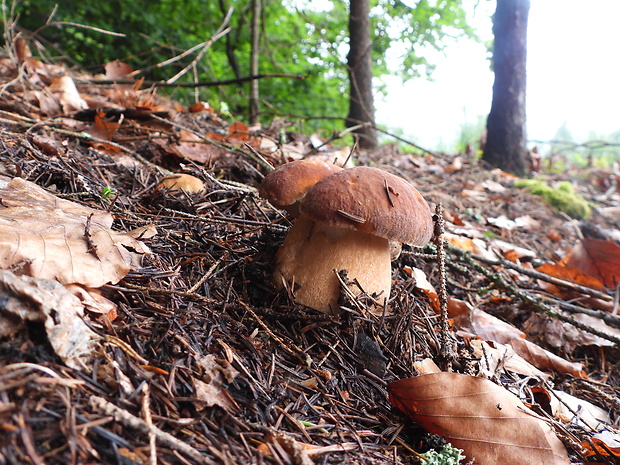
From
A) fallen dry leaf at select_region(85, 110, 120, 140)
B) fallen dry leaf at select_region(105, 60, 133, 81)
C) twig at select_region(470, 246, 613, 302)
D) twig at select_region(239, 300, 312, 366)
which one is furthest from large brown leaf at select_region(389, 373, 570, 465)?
fallen dry leaf at select_region(105, 60, 133, 81)

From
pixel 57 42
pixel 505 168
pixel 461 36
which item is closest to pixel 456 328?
pixel 505 168

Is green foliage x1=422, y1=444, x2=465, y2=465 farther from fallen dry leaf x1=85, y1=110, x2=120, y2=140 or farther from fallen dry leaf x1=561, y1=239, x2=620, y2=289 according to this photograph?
fallen dry leaf x1=85, y1=110, x2=120, y2=140

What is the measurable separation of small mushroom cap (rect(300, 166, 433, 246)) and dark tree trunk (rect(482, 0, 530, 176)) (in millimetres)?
5638

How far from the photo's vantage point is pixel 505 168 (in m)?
6.42

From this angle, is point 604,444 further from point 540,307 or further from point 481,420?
point 540,307

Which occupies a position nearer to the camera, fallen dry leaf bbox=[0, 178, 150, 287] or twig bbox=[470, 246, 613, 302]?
fallen dry leaf bbox=[0, 178, 150, 287]

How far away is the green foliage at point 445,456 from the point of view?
1.25 metres

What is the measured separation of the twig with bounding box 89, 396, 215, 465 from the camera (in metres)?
0.92

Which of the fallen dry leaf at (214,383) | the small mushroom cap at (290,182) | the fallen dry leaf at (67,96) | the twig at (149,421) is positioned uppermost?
the fallen dry leaf at (67,96)

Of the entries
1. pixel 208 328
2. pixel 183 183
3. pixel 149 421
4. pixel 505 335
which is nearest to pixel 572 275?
pixel 505 335

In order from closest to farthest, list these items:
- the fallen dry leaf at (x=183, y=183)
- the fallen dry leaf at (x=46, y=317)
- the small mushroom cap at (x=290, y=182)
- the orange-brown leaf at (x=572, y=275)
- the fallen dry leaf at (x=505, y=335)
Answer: the fallen dry leaf at (x=46, y=317)
the small mushroom cap at (x=290, y=182)
the fallen dry leaf at (x=505, y=335)
the fallen dry leaf at (x=183, y=183)
the orange-brown leaf at (x=572, y=275)

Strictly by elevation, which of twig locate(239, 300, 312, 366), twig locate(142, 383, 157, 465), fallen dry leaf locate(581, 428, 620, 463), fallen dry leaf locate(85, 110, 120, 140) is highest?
fallen dry leaf locate(85, 110, 120, 140)

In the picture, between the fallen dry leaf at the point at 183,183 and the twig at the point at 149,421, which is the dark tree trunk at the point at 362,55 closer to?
the fallen dry leaf at the point at 183,183

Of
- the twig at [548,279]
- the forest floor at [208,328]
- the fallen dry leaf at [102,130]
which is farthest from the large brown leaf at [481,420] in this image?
the fallen dry leaf at [102,130]
